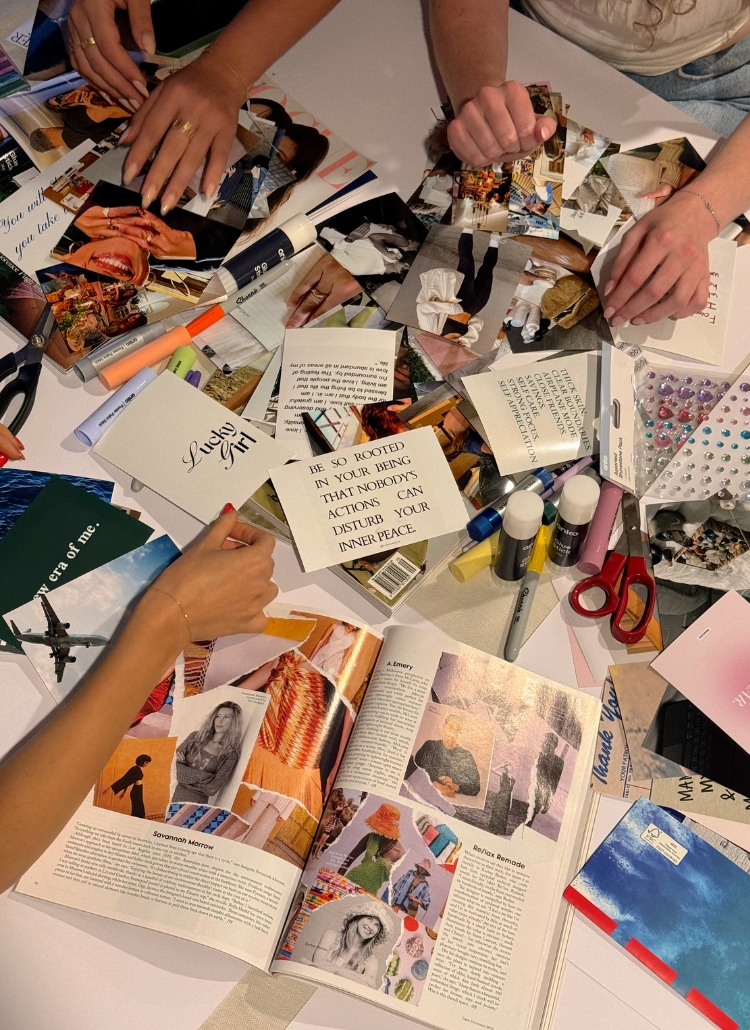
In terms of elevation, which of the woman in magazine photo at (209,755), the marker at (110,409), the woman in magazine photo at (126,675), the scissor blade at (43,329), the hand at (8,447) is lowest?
the woman in magazine photo at (209,755)

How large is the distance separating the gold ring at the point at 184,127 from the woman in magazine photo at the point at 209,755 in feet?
2.46

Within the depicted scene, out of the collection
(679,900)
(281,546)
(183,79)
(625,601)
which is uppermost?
(183,79)

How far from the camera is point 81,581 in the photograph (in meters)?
0.85

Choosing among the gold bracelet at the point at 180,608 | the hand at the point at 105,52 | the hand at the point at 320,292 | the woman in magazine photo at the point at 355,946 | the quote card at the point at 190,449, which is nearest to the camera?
the woman in magazine photo at the point at 355,946

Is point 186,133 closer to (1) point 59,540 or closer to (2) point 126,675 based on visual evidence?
(1) point 59,540

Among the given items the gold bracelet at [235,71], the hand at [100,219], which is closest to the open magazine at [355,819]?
the hand at [100,219]

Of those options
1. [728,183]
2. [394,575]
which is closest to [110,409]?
[394,575]

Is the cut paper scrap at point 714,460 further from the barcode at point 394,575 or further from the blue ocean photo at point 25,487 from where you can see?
the blue ocean photo at point 25,487

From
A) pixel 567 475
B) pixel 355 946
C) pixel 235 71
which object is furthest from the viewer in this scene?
pixel 235 71

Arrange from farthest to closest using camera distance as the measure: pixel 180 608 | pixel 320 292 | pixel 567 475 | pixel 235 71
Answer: pixel 235 71 → pixel 320 292 → pixel 567 475 → pixel 180 608

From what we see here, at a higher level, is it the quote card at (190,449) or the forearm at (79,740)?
the quote card at (190,449)

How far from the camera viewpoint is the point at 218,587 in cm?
81

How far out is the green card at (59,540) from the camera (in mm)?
851

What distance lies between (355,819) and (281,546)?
0.97ft
